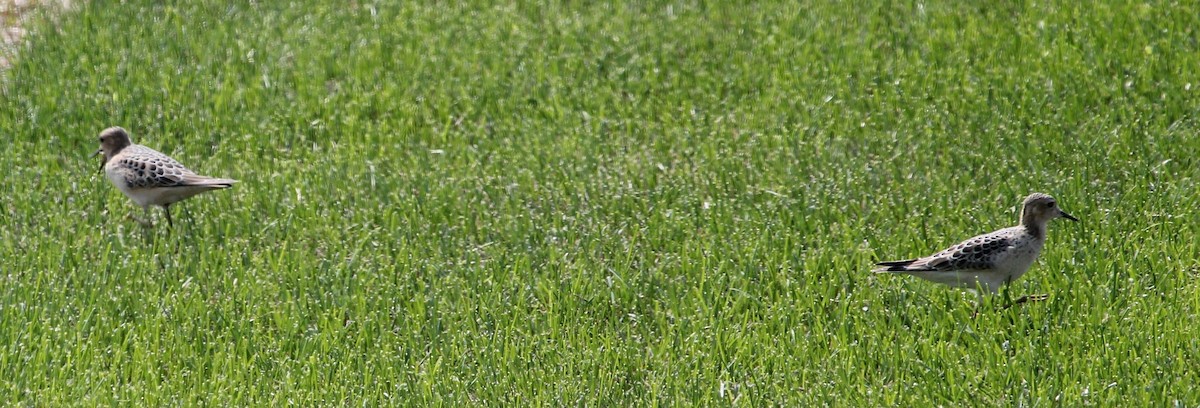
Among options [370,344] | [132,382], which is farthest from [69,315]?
[370,344]

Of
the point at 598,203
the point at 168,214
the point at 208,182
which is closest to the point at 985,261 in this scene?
the point at 598,203

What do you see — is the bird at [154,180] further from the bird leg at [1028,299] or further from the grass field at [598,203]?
the bird leg at [1028,299]

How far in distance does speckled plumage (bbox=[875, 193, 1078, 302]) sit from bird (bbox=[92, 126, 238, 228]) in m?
4.01

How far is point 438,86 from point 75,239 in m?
3.13

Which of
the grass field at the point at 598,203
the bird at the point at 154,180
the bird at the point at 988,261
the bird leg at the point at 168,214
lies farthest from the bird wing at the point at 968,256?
the bird leg at the point at 168,214

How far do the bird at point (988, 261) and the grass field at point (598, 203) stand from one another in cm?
18

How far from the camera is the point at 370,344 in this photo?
24.4 ft

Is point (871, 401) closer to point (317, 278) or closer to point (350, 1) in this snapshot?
point (317, 278)

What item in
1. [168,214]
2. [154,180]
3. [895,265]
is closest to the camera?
[895,265]

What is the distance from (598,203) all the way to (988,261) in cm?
260

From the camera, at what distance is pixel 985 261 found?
7227mm

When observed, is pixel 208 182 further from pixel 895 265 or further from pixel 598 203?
pixel 895 265

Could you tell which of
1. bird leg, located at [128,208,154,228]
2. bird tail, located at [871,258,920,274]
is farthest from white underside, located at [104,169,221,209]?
bird tail, located at [871,258,920,274]

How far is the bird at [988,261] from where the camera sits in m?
7.23
